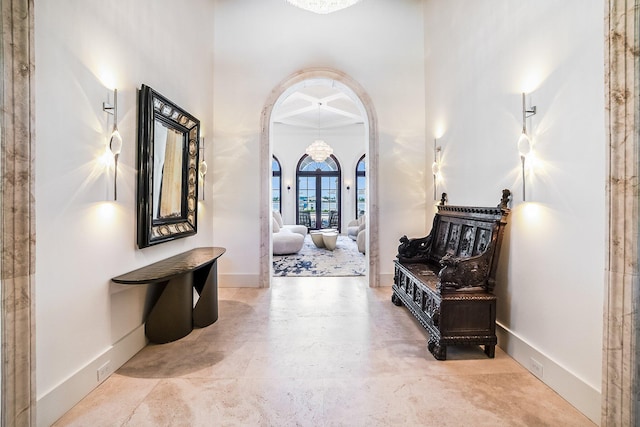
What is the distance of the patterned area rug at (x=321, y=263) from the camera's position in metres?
5.41

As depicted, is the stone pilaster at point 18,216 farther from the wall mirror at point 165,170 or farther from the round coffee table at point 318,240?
the round coffee table at point 318,240

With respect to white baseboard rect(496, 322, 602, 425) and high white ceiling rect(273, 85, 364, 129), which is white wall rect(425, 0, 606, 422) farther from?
high white ceiling rect(273, 85, 364, 129)

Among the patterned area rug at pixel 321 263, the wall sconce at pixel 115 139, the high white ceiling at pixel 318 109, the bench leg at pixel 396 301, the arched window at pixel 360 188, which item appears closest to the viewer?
the wall sconce at pixel 115 139

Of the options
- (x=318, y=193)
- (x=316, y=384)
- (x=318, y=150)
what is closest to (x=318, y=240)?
(x=318, y=150)

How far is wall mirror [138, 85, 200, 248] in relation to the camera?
2.56 meters

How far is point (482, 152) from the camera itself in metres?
2.91

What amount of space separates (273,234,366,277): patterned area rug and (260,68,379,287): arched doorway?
0.79 metres

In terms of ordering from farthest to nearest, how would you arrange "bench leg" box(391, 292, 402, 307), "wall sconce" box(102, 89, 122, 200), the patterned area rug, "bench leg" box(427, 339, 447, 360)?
the patterned area rug → "bench leg" box(391, 292, 402, 307) → "bench leg" box(427, 339, 447, 360) → "wall sconce" box(102, 89, 122, 200)

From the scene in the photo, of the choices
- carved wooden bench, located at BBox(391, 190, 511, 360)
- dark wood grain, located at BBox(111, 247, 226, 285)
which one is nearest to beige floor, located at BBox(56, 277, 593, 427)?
carved wooden bench, located at BBox(391, 190, 511, 360)

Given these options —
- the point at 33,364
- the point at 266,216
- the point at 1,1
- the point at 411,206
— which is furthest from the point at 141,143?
the point at 411,206

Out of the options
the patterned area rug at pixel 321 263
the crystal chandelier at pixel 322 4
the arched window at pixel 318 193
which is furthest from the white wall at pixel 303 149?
the crystal chandelier at pixel 322 4

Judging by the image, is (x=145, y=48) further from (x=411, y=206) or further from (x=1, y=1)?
(x=411, y=206)

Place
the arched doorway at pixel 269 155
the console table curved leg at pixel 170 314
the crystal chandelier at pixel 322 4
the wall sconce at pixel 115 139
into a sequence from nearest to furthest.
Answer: the wall sconce at pixel 115 139, the console table curved leg at pixel 170 314, the crystal chandelier at pixel 322 4, the arched doorway at pixel 269 155

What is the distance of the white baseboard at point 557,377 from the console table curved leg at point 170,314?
120 inches
